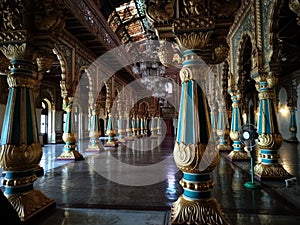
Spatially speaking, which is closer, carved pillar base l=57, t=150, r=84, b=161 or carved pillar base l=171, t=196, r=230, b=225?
carved pillar base l=171, t=196, r=230, b=225

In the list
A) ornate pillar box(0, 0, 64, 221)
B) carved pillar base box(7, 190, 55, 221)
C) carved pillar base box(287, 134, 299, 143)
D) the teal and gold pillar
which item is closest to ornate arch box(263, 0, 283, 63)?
ornate pillar box(0, 0, 64, 221)

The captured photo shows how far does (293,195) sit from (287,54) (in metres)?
7.78

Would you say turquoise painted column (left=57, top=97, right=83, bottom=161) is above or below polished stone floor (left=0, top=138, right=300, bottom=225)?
above

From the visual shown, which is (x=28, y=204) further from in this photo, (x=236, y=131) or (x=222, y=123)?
(x=222, y=123)

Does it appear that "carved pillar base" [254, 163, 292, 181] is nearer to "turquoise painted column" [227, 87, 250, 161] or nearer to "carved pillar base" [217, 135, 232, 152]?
"turquoise painted column" [227, 87, 250, 161]

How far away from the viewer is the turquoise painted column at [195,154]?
2143mm

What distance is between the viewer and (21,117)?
267 centimetres

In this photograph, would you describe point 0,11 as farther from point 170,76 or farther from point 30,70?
point 170,76

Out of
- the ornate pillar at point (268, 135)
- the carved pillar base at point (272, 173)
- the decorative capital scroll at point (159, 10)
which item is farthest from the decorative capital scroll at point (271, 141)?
the decorative capital scroll at point (159, 10)

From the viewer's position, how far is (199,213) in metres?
2.13

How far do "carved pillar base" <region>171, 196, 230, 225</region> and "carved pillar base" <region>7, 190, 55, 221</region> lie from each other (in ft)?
5.67

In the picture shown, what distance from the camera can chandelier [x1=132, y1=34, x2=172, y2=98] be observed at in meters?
13.1

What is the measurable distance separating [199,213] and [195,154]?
0.60 meters

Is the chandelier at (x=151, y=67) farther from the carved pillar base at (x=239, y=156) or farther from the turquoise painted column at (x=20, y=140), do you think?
the turquoise painted column at (x=20, y=140)
